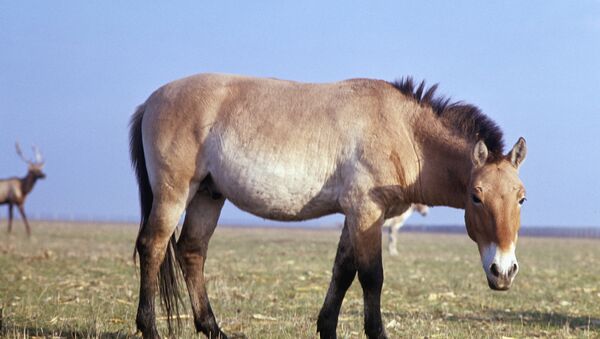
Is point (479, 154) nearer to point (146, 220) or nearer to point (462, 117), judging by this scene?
point (462, 117)

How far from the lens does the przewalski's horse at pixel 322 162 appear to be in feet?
21.7

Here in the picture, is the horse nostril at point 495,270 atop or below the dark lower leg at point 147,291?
atop

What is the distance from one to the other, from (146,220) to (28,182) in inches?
1246

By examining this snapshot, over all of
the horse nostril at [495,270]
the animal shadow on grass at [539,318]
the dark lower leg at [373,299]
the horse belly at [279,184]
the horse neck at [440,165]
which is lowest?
the animal shadow on grass at [539,318]

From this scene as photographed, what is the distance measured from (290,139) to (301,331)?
2.30 m

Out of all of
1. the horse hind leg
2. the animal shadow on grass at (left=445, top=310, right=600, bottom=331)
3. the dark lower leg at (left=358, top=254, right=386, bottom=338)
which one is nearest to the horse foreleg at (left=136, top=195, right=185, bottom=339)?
the horse hind leg

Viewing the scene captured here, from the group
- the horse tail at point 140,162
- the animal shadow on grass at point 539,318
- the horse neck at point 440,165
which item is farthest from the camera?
the animal shadow on grass at point 539,318

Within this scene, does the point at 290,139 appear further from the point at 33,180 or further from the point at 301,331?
the point at 33,180

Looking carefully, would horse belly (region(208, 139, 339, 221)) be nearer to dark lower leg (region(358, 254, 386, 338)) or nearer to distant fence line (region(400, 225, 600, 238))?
dark lower leg (region(358, 254, 386, 338))

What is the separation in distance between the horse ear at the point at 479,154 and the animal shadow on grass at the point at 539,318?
143 inches

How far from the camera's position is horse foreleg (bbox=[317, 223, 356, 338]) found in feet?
22.5

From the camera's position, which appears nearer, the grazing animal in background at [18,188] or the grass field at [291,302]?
the grass field at [291,302]

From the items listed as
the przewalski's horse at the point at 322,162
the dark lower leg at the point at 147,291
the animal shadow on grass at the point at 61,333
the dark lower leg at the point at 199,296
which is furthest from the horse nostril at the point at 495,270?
the animal shadow on grass at the point at 61,333

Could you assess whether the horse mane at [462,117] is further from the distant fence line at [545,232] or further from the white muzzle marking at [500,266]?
the distant fence line at [545,232]
